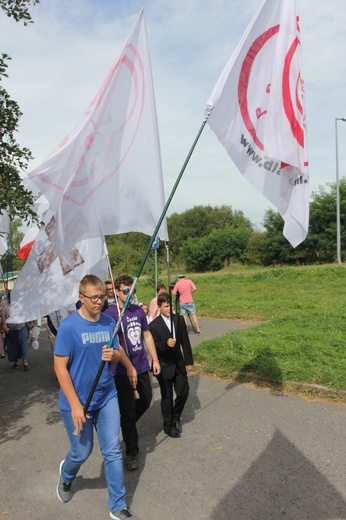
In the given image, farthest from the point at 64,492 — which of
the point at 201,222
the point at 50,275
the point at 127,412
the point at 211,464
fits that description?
the point at 201,222

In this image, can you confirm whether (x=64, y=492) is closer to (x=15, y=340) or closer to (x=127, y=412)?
(x=127, y=412)

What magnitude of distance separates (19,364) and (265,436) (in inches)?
255

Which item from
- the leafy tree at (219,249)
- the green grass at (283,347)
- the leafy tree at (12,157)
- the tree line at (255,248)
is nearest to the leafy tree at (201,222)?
the tree line at (255,248)

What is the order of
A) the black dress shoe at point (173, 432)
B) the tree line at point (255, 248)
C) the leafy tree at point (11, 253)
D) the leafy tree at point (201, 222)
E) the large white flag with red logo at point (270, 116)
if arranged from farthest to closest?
the leafy tree at point (201, 222) < the tree line at point (255, 248) < the leafy tree at point (11, 253) < the black dress shoe at point (173, 432) < the large white flag with red logo at point (270, 116)

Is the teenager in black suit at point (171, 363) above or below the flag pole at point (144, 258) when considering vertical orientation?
below

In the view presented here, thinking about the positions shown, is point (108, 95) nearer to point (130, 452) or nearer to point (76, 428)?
point (76, 428)

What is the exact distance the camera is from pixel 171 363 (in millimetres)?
5289

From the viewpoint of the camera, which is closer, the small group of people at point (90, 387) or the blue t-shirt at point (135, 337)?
the small group of people at point (90, 387)

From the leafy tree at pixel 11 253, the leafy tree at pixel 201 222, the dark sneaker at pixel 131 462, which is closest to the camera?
the dark sneaker at pixel 131 462

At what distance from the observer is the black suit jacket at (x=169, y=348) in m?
5.27

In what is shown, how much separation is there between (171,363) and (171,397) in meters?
0.38

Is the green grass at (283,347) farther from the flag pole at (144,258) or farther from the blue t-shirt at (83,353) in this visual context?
the blue t-shirt at (83,353)

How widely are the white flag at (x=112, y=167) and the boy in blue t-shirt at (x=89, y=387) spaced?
1027mm

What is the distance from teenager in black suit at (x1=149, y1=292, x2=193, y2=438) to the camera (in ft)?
17.0
